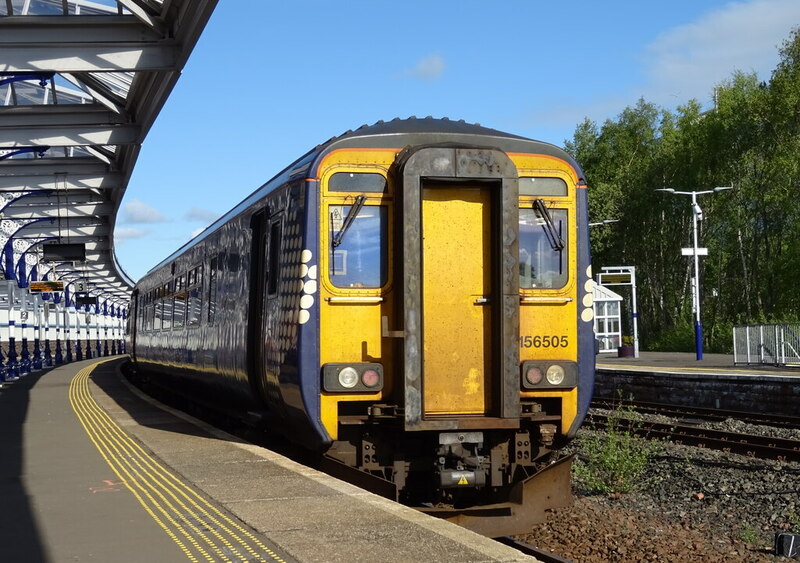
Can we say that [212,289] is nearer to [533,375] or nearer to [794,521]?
[533,375]

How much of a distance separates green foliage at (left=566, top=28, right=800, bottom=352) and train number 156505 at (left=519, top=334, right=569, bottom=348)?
4162cm

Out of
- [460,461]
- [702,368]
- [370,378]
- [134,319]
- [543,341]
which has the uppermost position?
[134,319]

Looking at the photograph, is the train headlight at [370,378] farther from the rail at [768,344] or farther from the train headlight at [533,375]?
the rail at [768,344]

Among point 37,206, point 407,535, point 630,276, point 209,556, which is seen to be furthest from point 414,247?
point 630,276

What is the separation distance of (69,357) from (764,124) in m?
36.3

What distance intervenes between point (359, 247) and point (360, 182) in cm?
54

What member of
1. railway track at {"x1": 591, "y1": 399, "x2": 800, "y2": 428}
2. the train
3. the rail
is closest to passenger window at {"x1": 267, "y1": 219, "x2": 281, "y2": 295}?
the train

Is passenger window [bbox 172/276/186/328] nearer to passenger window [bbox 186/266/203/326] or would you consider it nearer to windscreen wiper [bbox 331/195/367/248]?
passenger window [bbox 186/266/203/326]

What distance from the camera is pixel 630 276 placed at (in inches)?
1522

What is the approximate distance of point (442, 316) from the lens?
29.0 feet

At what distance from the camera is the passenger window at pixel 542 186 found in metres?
9.25

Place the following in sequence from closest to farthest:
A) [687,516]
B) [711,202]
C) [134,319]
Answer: [687,516] → [134,319] → [711,202]

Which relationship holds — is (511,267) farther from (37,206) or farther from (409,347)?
(37,206)

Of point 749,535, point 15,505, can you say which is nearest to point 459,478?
point 749,535
